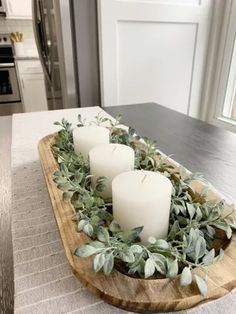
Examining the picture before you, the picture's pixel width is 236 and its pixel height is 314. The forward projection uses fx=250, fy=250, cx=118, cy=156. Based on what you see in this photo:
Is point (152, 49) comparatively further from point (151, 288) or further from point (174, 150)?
point (151, 288)

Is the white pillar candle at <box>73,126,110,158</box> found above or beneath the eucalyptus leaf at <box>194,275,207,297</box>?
above

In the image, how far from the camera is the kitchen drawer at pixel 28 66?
128 inches

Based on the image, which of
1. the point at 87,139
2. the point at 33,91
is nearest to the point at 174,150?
the point at 87,139

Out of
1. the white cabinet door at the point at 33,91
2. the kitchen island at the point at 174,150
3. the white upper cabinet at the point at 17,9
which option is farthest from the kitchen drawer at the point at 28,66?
the kitchen island at the point at 174,150

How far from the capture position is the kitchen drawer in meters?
3.24

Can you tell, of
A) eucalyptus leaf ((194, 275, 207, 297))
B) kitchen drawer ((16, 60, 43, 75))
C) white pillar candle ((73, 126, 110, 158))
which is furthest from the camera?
kitchen drawer ((16, 60, 43, 75))

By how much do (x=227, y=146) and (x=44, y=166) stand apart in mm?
563

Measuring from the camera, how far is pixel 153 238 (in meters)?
0.28

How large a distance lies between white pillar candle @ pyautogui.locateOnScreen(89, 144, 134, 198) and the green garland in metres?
0.02

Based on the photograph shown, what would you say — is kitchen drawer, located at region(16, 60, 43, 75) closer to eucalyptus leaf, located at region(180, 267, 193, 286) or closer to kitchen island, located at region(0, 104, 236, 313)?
kitchen island, located at region(0, 104, 236, 313)

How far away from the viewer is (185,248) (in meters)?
0.27

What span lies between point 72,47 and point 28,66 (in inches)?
77.4

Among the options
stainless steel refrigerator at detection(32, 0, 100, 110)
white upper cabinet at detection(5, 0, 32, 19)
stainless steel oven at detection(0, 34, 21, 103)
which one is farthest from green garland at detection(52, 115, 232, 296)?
white upper cabinet at detection(5, 0, 32, 19)

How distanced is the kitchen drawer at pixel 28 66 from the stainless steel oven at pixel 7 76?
84mm
